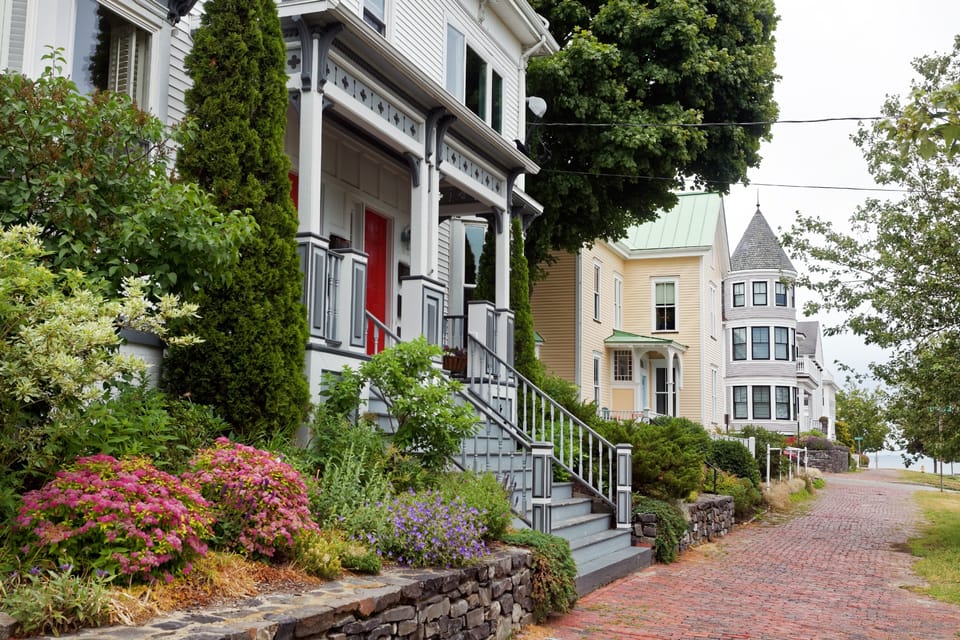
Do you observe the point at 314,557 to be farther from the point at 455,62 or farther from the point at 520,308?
the point at 455,62

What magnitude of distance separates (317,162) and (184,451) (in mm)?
3666

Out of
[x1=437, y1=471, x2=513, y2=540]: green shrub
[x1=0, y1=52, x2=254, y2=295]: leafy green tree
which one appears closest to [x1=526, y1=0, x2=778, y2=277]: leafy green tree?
[x1=437, y1=471, x2=513, y2=540]: green shrub

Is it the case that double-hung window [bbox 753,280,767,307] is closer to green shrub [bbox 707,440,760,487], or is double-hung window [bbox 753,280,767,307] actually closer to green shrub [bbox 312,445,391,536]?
green shrub [bbox 707,440,760,487]

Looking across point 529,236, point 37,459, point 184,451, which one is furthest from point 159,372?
point 529,236

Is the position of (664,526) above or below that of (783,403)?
below

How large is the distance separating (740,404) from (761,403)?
101 centimetres

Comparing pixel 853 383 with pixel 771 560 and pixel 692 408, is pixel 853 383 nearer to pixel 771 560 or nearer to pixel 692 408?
pixel 771 560

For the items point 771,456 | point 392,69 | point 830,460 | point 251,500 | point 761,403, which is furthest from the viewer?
point 830,460

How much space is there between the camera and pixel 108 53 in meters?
8.60

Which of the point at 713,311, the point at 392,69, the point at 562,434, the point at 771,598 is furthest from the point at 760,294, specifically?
the point at 392,69

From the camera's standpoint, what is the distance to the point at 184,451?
21.3 ft

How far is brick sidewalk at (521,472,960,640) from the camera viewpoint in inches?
312

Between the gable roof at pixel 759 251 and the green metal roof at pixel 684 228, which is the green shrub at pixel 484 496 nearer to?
the green metal roof at pixel 684 228

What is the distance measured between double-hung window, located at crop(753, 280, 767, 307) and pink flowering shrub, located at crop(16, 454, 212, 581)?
39.6 meters
